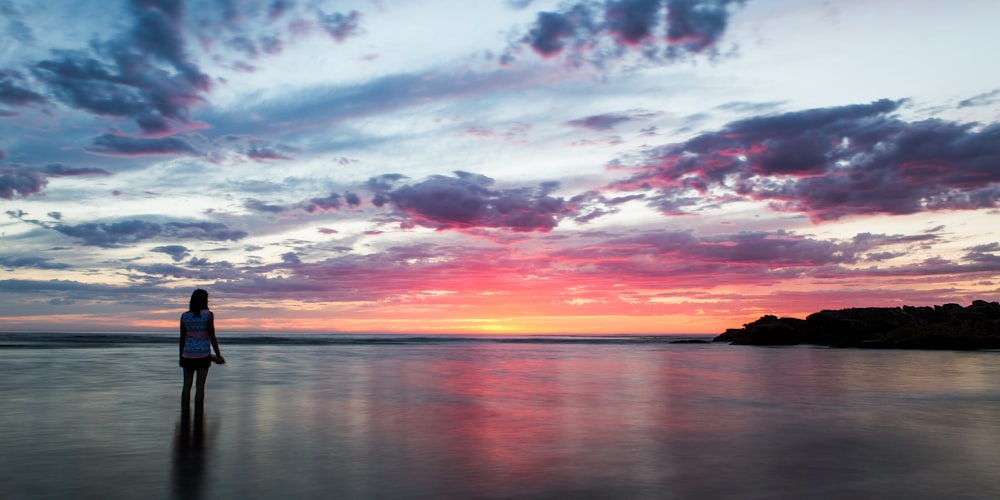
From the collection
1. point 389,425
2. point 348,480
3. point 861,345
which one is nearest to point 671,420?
point 389,425

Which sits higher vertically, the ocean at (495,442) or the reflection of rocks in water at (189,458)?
the reflection of rocks in water at (189,458)

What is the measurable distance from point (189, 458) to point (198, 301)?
13.3 feet

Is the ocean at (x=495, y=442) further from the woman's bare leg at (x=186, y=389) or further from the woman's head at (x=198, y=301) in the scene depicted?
the woman's head at (x=198, y=301)

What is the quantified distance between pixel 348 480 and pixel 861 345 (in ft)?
206

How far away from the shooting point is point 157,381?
2000 centimetres

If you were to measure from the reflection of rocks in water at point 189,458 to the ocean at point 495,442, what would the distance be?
0.04 metres

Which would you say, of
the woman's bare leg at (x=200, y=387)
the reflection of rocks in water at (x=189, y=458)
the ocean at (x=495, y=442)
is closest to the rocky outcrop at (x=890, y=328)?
the ocean at (x=495, y=442)

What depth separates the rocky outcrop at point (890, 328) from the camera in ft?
175

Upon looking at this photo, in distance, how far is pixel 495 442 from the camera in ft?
33.0

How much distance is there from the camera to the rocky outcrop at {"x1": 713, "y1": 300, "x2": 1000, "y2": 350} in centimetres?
5328

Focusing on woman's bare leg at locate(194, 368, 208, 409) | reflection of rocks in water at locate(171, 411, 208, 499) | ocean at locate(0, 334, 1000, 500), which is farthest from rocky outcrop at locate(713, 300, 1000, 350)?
reflection of rocks in water at locate(171, 411, 208, 499)

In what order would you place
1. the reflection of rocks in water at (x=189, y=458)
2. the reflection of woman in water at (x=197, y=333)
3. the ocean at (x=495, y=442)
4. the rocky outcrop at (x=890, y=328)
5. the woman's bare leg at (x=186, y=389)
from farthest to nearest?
the rocky outcrop at (x=890, y=328)
the woman's bare leg at (x=186, y=389)
the reflection of woman in water at (x=197, y=333)
the ocean at (x=495, y=442)
the reflection of rocks in water at (x=189, y=458)

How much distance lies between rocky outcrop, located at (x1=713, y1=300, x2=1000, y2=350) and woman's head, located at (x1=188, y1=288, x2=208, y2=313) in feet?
191

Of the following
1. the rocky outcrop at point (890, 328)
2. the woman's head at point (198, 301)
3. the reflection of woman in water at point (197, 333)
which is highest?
the woman's head at point (198, 301)
